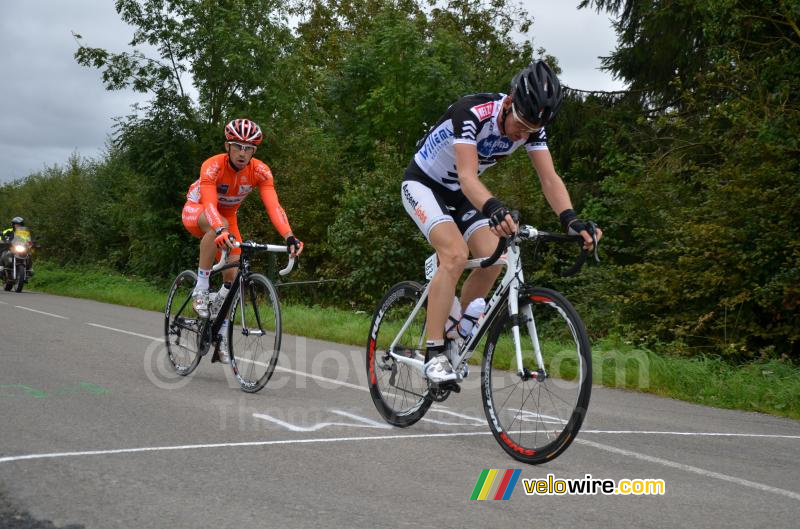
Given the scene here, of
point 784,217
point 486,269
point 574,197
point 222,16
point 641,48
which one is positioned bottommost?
point 486,269

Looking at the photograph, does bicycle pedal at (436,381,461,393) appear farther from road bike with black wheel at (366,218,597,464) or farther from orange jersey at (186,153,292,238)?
orange jersey at (186,153,292,238)

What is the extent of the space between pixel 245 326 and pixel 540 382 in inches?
138

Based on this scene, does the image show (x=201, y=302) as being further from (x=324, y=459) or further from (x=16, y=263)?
(x=16, y=263)

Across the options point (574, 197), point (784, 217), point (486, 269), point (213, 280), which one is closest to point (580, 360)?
point (486, 269)

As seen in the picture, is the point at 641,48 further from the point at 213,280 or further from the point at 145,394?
the point at 145,394

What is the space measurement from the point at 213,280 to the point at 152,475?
391 cm

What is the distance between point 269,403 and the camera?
21.9 feet

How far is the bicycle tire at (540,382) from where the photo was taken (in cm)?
434

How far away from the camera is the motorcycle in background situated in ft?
80.0

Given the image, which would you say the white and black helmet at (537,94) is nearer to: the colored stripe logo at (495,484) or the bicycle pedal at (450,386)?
the bicycle pedal at (450,386)

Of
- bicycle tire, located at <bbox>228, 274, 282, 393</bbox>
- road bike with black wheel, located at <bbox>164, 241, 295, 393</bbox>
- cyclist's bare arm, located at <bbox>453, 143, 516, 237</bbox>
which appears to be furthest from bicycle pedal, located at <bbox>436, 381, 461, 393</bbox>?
bicycle tire, located at <bbox>228, 274, 282, 393</bbox>

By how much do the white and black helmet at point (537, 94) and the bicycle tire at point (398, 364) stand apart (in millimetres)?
1573

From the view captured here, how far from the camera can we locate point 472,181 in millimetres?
4984

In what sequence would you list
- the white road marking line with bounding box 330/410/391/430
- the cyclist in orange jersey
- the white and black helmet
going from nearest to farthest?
the white and black helmet, the white road marking line with bounding box 330/410/391/430, the cyclist in orange jersey
